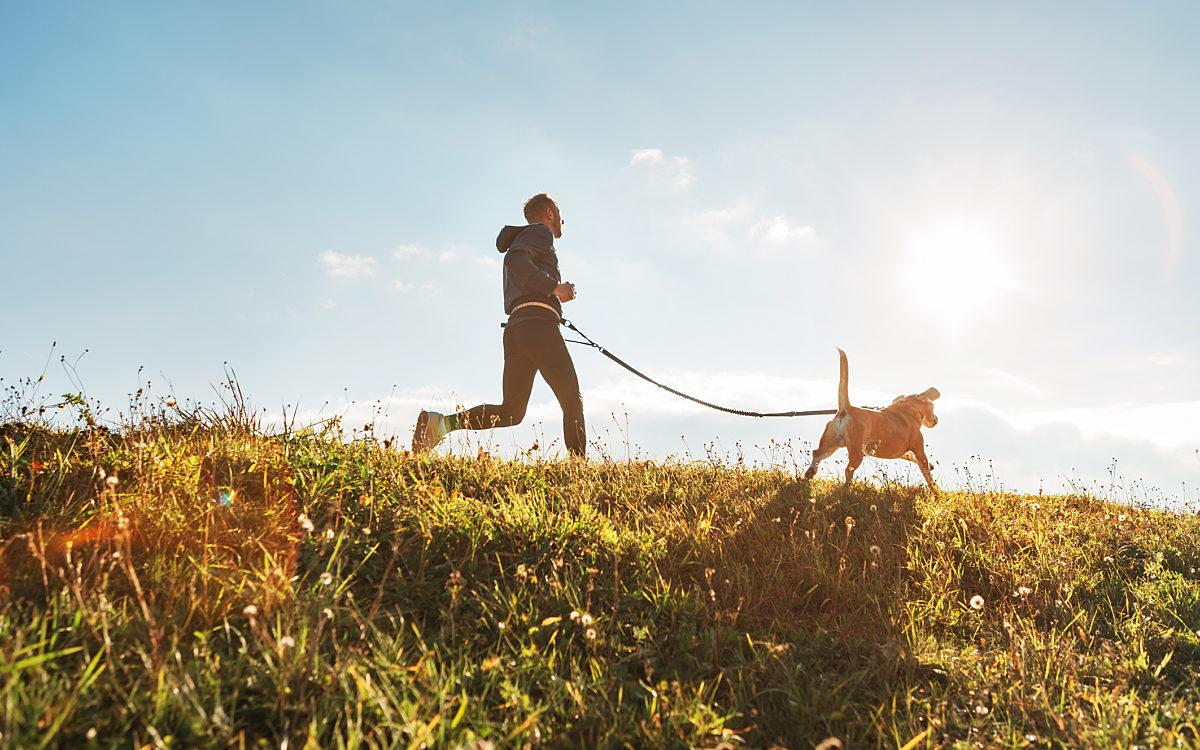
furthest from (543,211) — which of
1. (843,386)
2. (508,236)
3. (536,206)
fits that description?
(843,386)

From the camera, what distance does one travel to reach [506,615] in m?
3.19

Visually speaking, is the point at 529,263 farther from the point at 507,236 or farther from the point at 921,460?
the point at 921,460

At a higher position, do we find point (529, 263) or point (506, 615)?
point (529, 263)

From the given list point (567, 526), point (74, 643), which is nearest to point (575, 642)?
point (567, 526)

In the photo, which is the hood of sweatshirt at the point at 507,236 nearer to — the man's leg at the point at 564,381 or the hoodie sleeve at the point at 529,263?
the hoodie sleeve at the point at 529,263

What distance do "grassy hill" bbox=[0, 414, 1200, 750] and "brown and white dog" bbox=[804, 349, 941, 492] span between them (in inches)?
74.6

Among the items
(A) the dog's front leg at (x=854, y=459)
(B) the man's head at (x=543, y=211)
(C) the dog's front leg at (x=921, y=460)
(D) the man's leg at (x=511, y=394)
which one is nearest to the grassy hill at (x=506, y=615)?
(D) the man's leg at (x=511, y=394)

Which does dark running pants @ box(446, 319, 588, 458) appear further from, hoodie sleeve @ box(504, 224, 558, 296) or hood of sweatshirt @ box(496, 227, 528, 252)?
hood of sweatshirt @ box(496, 227, 528, 252)

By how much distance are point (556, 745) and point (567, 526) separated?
1.63 meters

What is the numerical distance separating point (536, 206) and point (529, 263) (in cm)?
100

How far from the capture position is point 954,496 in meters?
6.80

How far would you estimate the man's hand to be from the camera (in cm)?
689

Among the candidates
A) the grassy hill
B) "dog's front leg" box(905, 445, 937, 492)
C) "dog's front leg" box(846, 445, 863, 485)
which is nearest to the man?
the grassy hill

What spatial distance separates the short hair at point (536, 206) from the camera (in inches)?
286
